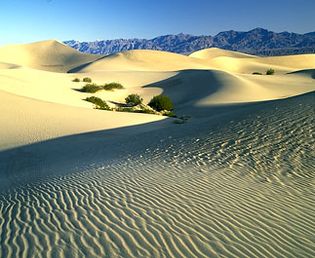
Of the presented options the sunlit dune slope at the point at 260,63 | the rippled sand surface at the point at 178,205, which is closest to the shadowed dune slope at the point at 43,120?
the rippled sand surface at the point at 178,205

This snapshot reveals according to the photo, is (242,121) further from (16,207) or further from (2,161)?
(16,207)

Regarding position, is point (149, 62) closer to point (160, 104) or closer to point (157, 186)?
point (160, 104)

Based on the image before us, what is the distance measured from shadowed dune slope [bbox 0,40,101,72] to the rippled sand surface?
8837 centimetres

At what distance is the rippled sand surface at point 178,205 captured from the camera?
459cm

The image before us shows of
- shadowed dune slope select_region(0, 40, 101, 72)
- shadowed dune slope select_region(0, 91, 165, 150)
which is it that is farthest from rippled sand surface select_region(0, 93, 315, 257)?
shadowed dune slope select_region(0, 40, 101, 72)

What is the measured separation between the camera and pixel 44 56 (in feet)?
370

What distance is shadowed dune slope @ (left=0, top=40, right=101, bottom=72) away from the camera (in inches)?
3989

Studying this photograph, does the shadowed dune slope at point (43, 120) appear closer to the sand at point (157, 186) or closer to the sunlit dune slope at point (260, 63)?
the sand at point (157, 186)

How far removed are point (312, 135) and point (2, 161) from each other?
9133mm

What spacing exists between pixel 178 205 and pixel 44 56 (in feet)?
377

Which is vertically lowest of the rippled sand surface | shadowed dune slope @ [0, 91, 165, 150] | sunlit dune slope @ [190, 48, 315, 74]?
the rippled sand surface

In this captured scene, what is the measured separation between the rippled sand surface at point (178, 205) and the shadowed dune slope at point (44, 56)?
88371mm

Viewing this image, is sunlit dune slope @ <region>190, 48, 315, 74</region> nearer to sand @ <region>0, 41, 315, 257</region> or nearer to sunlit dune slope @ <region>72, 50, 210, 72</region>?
sunlit dune slope @ <region>72, 50, 210, 72</region>

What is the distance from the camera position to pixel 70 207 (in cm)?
600
